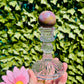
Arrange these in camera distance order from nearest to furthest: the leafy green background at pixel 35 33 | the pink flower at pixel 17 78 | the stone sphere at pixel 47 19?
the stone sphere at pixel 47 19, the pink flower at pixel 17 78, the leafy green background at pixel 35 33

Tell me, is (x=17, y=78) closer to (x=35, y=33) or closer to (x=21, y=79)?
(x=21, y=79)

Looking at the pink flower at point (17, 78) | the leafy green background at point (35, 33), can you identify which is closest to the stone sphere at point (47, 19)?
the pink flower at point (17, 78)

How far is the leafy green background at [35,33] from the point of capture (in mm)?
2238

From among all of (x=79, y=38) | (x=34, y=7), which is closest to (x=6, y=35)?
(x=34, y=7)

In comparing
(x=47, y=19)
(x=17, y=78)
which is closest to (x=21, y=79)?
(x=17, y=78)

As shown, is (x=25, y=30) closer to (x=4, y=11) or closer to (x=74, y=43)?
(x=4, y=11)

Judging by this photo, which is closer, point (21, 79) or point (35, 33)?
point (21, 79)

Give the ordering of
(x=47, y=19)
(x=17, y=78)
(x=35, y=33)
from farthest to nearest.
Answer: (x=35, y=33) < (x=17, y=78) < (x=47, y=19)

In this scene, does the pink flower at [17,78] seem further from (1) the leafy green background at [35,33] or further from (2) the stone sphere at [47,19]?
(1) the leafy green background at [35,33]

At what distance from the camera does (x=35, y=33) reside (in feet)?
7.81

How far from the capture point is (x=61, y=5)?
2.25 m

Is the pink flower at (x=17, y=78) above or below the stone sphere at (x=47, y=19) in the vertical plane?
below

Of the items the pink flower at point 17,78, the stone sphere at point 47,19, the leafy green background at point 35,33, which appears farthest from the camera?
the leafy green background at point 35,33

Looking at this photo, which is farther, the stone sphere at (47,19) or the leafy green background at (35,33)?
the leafy green background at (35,33)
